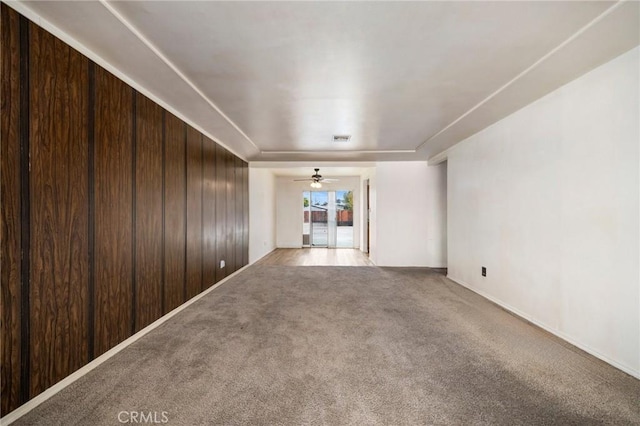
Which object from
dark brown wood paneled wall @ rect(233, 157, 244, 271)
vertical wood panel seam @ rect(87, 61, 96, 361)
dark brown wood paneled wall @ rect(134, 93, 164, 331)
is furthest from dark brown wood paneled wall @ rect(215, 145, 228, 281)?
vertical wood panel seam @ rect(87, 61, 96, 361)

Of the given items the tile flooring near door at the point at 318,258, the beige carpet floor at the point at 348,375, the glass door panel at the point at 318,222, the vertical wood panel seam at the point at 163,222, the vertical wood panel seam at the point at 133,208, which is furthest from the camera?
the glass door panel at the point at 318,222

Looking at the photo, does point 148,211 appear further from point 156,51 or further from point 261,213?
point 261,213

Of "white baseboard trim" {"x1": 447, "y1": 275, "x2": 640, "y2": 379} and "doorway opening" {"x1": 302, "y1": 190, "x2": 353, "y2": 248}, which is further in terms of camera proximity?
"doorway opening" {"x1": 302, "y1": 190, "x2": 353, "y2": 248}

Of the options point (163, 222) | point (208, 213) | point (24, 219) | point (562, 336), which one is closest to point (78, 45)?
point (24, 219)

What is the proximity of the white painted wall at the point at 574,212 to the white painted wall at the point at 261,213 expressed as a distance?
4.89m

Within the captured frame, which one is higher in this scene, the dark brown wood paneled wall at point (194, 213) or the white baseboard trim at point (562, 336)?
the dark brown wood paneled wall at point (194, 213)

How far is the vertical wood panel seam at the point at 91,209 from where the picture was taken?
204 centimetres

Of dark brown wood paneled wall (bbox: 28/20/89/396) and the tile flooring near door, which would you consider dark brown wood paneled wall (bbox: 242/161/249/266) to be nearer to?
the tile flooring near door

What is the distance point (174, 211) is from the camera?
3242mm

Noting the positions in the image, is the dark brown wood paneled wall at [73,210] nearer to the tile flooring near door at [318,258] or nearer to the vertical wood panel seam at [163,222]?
the vertical wood panel seam at [163,222]

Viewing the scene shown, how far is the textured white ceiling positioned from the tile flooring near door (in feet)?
13.0

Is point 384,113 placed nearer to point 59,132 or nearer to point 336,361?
point 336,361

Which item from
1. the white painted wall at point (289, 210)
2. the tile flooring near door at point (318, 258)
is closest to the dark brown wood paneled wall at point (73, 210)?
the tile flooring near door at point (318, 258)

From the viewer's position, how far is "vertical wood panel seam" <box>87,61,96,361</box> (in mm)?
2037
